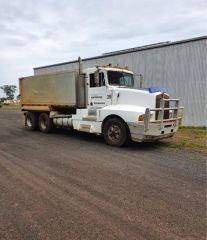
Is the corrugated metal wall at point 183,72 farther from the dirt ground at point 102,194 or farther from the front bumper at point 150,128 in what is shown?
the dirt ground at point 102,194

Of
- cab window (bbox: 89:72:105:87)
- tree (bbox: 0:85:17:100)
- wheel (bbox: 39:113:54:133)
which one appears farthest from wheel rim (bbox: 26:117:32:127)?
tree (bbox: 0:85:17:100)

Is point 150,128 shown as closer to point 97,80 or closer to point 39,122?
point 97,80

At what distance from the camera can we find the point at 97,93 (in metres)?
9.06

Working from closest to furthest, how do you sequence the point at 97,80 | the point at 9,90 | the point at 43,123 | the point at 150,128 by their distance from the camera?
the point at 150,128
the point at 97,80
the point at 43,123
the point at 9,90

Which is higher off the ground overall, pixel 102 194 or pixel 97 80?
pixel 97 80

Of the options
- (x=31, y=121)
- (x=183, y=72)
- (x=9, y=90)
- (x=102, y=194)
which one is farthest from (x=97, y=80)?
(x=9, y=90)

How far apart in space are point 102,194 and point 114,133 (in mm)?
4130

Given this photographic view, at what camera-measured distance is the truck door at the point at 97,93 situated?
29.0 ft

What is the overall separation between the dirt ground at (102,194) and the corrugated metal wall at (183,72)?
637 cm

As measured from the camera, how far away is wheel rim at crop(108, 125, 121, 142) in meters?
8.20

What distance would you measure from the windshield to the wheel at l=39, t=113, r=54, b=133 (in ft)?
12.5

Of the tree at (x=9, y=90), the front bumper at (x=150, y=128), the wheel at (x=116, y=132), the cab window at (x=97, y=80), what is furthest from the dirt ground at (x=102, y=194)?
the tree at (x=9, y=90)

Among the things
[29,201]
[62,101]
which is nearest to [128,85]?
[62,101]

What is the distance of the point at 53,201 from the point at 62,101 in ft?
22.0
